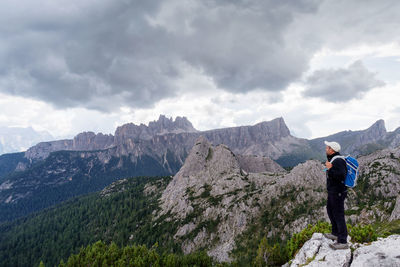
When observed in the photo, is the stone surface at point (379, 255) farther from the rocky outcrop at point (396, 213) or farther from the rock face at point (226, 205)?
the rock face at point (226, 205)

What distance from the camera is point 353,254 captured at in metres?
14.3

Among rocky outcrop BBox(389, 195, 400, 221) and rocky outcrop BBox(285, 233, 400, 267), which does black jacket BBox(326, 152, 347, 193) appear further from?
rocky outcrop BBox(389, 195, 400, 221)

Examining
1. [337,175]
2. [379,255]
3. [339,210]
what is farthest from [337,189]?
[379,255]

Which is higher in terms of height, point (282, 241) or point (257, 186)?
point (257, 186)

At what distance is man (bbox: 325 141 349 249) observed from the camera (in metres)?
13.9

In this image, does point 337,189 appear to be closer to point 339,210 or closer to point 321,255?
point 339,210

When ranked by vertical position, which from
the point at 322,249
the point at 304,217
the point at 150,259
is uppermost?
the point at 322,249

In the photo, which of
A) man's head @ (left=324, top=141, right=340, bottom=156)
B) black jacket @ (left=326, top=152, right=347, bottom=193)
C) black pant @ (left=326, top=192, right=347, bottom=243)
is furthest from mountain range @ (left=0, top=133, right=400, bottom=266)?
man's head @ (left=324, top=141, right=340, bottom=156)

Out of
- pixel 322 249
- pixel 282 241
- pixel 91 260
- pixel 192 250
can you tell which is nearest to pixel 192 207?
pixel 192 250

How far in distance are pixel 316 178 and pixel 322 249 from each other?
147 metres

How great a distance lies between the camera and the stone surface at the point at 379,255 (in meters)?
11.7

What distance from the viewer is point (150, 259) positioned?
7056 centimetres

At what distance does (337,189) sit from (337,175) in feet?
4.44

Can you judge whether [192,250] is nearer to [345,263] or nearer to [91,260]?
[91,260]
